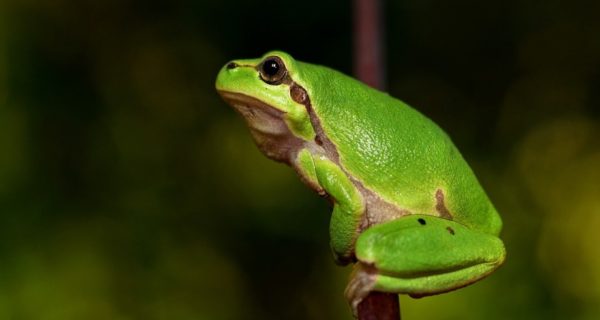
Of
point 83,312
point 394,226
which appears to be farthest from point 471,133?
point 394,226

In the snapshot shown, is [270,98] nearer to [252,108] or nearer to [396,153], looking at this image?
[252,108]

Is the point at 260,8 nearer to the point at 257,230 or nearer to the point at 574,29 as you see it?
the point at 257,230

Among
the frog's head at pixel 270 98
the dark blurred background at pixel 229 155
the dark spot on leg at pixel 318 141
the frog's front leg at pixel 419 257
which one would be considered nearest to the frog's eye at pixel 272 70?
the frog's head at pixel 270 98

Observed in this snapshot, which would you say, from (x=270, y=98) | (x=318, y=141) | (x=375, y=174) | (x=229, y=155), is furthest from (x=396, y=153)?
(x=229, y=155)

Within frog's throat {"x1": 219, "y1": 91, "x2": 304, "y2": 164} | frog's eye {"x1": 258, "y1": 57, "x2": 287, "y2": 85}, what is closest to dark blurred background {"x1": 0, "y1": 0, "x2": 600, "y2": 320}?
frog's throat {"x1": 219, "y1": 91, "x2": 304, "y2": 164}

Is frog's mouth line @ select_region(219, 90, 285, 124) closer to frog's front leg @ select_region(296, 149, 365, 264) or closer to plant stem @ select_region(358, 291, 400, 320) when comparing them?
frog's front leg @ select_region(296, 149, 365, 264)
